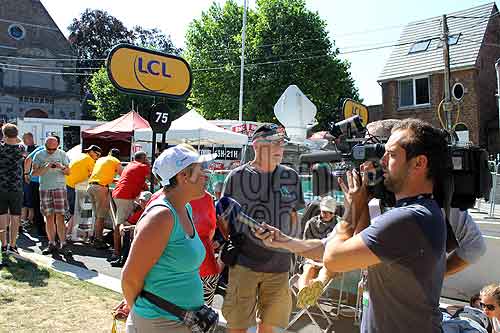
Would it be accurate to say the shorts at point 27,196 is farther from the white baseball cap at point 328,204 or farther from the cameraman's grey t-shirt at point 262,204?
the cameraman's grey t-shirt at point 262,204

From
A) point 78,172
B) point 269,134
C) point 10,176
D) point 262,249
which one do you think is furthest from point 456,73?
point 262,249

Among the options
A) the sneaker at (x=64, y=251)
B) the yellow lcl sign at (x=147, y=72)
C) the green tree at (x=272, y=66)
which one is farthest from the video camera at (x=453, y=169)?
the green tree at (x=272, y=66)

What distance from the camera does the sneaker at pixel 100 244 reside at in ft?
25.8

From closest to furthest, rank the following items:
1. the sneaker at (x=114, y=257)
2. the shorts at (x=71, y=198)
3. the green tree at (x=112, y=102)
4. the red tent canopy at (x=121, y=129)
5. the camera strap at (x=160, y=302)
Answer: the camera strap at (x=160, y=302), the sneaker at (x=114, y=257), the shorts at (x=71, y=198), the red tent canopy at (x=121, y=129), the green tree at (x=112, y=102)

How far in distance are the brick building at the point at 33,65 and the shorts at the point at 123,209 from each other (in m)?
37.3

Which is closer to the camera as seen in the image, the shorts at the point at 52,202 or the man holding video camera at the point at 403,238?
the man holding video camera at the point at 403,238

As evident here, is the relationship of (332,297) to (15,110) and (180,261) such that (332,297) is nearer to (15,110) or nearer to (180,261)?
(180,261)

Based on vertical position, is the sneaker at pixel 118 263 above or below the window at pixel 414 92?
below

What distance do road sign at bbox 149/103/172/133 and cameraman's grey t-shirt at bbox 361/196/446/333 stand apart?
459cm

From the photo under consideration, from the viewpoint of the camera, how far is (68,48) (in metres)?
43.1

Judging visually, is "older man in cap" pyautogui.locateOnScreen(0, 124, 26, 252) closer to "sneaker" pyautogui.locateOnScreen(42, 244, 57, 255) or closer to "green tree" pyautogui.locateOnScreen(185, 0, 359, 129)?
"sneaker" pyautogui.locateOnScreen(42, 244, 57, 255)

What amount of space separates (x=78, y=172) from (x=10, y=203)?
5.85ft

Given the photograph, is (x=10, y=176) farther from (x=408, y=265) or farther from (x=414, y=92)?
(x=414, y=92)

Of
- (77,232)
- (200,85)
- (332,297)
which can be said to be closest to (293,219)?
(332,297)
